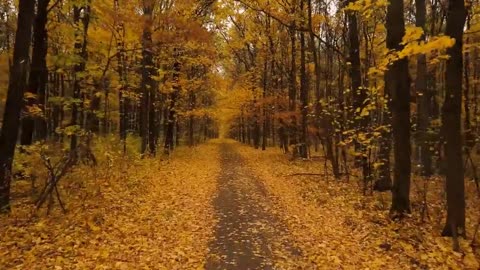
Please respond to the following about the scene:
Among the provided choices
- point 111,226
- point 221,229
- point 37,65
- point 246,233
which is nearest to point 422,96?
point 246,233

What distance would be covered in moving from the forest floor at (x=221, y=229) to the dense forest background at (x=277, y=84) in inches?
21.9

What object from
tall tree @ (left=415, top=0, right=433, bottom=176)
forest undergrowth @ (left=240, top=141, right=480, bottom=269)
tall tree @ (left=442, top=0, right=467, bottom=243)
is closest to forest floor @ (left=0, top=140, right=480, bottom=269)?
forest undergrowth @ (left=240, top=141, right=480, bottom=269)

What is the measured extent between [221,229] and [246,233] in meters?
0.62

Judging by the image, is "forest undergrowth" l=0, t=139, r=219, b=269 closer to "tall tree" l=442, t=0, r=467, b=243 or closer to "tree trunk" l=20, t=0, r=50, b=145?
"tree trunk" l=20, t=0, r=50, b=145

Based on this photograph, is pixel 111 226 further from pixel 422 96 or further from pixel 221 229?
pixel 422 96

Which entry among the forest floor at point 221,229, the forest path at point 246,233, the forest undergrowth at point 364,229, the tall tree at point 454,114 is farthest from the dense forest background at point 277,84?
the forest path at point 246,233

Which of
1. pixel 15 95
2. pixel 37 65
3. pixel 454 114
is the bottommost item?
pixel 454 114

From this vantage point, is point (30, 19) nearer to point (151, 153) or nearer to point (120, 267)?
point (120, 267)

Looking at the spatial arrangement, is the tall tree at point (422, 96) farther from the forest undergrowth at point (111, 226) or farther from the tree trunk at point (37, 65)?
the tree trunk at point (37, 65)

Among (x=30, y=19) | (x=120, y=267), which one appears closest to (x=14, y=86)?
(x=30, y=19)

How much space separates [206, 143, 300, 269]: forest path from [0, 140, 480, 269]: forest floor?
2cm

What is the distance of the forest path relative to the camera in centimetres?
714

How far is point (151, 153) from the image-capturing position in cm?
2228

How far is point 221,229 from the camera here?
9.04 metres
